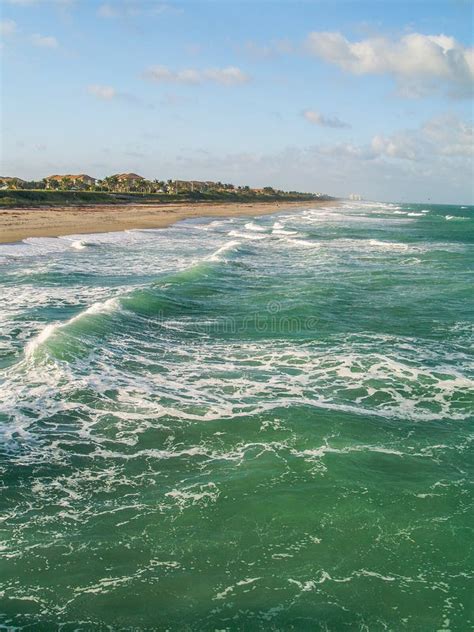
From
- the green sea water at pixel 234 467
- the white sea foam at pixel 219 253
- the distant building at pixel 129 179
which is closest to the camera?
the green sea water at pixel 234 467

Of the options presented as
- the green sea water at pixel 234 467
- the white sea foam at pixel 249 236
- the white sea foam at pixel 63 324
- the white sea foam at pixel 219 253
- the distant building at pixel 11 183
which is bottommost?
the green sea water at pixel 234 467

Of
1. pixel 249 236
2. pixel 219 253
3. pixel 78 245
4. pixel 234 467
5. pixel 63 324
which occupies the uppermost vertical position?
pixel 249 236

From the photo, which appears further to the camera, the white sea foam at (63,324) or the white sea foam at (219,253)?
the white sea foam at (219,253)

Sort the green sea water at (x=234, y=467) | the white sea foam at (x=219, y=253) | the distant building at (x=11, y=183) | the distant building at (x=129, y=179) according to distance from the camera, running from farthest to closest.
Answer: the distant building at (x=129, y=179)
the distant building at (x=11, y=183)
the white sea foam at (x=219, y=253)
the green sea water at (x=234, y=467)

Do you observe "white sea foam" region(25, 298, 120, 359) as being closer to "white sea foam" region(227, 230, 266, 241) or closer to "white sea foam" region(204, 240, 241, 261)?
"white sea foam" region(204, 240, 241, 261)

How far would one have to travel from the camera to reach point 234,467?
9.25 metres

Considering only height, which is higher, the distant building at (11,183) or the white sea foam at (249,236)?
the distant building at (11,183)

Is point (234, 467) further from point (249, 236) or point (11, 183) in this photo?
point (11, 183)

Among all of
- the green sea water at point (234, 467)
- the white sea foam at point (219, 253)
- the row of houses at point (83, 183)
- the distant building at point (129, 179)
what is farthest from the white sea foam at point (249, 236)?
the distant building at point (129, 179)

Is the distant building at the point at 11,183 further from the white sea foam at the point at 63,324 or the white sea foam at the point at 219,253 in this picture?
the white sea foam at the point at 63,324

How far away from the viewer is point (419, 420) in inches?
444

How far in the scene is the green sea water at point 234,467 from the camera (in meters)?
6.40

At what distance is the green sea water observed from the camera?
6.40 metres

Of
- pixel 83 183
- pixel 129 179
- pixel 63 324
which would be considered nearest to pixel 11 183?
pixel 83 183
